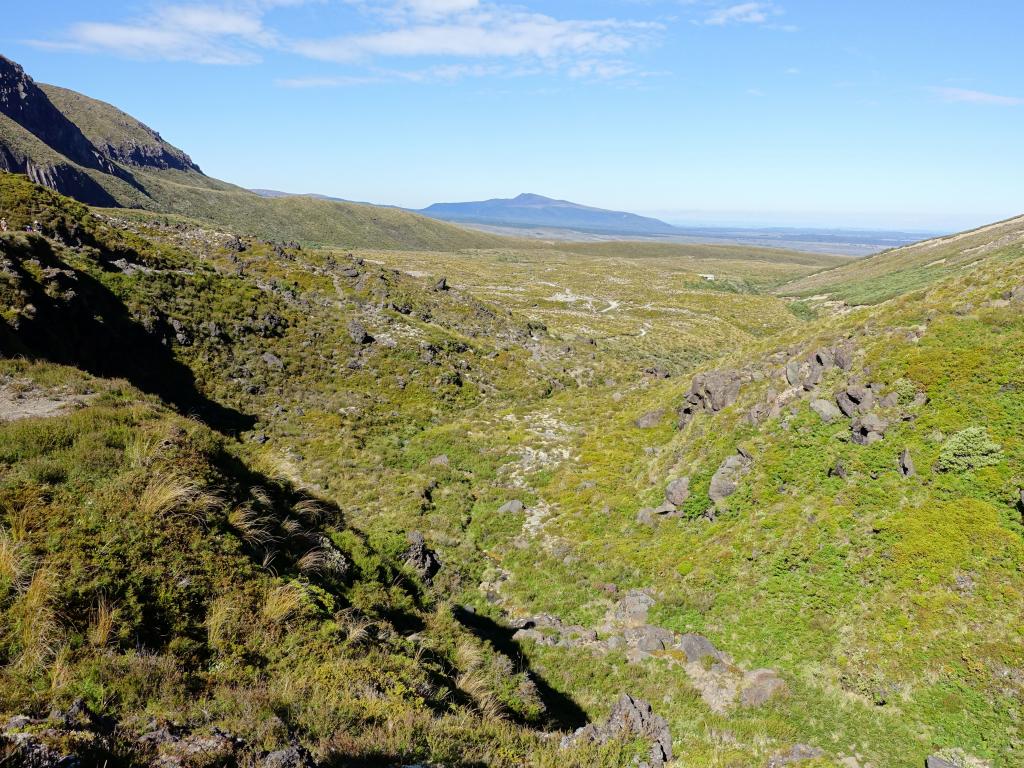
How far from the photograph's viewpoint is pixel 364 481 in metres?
23.4

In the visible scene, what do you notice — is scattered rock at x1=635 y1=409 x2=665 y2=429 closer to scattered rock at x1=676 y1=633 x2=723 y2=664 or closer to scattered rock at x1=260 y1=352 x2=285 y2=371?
scattered rock at x1=676 y1=633 x2=723 y2=664

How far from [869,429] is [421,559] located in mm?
15399

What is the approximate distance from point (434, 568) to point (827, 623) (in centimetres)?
1160

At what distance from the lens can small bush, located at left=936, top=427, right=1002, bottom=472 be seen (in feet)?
43.5

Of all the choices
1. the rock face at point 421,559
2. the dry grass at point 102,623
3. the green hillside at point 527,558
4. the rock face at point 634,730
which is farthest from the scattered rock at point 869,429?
the dry grass at point 102,623

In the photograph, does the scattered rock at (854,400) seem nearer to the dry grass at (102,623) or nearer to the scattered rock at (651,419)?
the scattered rock at (651,419)

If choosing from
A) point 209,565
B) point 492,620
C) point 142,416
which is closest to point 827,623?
point 492,620

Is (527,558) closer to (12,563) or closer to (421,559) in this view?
(421,559)

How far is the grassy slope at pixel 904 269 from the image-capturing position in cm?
9800

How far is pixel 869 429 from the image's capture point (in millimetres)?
15844

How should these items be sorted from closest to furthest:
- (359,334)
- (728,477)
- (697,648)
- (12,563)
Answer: (12,563) → (697,648) → (728,477) → (359,334)

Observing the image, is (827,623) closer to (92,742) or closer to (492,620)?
(492,620)

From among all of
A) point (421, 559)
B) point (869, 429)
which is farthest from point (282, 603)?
point (869, 429)

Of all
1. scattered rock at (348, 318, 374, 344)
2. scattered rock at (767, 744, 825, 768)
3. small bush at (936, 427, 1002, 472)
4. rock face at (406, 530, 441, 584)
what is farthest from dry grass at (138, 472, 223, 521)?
scattered rock at (348, 318, 374, 344)
